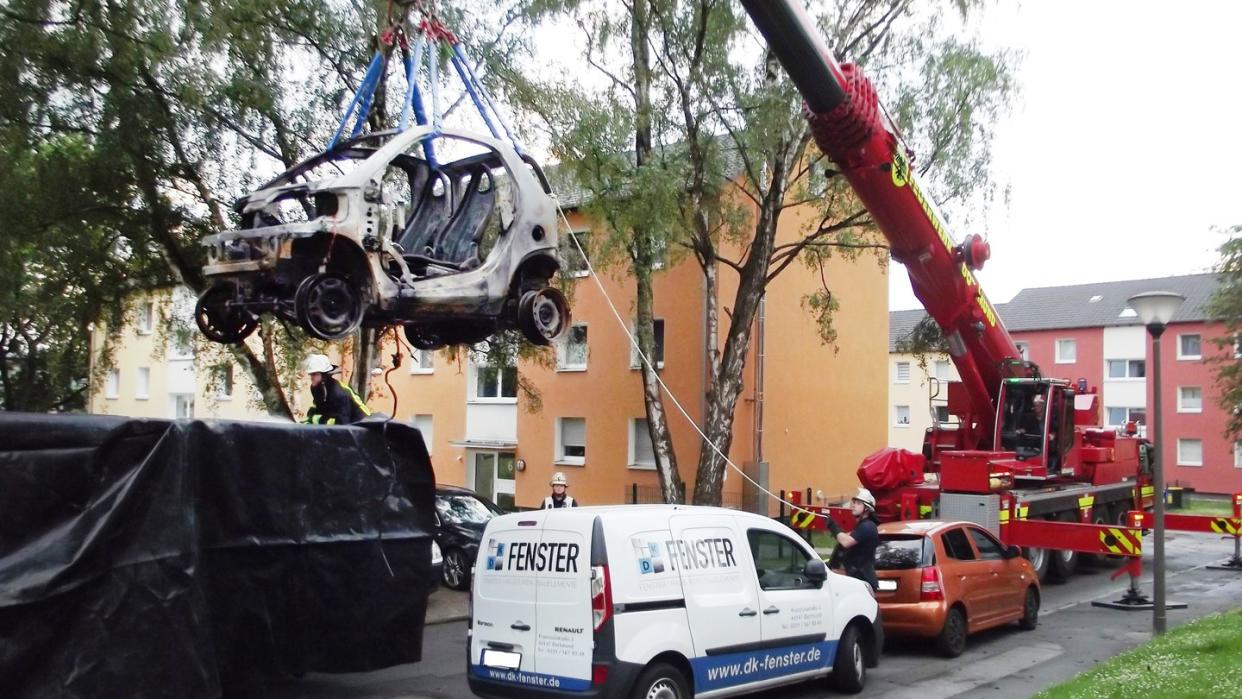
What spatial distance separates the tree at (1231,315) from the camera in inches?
1473

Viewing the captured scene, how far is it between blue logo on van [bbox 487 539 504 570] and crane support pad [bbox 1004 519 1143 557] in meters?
8.94

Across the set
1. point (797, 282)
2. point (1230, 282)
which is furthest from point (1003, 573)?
point (1230, 282)

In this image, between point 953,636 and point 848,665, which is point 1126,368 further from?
point 848,665

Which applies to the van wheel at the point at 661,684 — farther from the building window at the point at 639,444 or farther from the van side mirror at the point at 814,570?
the building window at the point at 639,444

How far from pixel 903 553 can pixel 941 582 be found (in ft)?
1.59

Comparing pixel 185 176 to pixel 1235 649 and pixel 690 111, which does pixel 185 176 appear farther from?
pixel 1235 649

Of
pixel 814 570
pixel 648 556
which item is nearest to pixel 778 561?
pixel 814 570

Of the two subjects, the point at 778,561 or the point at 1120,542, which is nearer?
the point at 778,561

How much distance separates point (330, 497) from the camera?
758 cm

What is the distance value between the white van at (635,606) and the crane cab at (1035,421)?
9101 millimetres

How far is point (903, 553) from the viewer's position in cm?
1146

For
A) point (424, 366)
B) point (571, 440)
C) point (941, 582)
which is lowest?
point (941, 582)

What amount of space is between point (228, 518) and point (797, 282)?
23.0 meters

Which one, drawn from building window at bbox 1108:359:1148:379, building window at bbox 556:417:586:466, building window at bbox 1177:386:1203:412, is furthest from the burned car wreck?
building window at bbox 1108:359:1148:379
